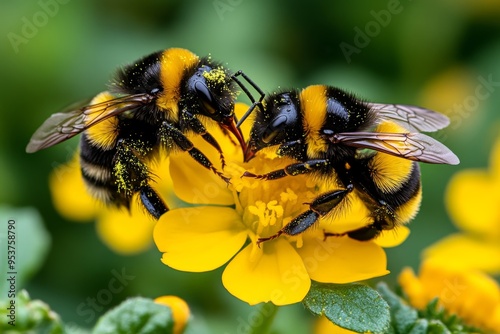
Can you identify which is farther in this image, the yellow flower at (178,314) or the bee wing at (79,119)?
→ the bee wing at (79,119)

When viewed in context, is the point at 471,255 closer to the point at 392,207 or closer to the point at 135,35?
the point at 392,207

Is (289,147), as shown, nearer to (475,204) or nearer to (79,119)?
(79,119)

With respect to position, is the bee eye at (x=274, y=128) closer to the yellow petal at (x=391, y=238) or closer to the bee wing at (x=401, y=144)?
the bee wing at (x=401, y=144)

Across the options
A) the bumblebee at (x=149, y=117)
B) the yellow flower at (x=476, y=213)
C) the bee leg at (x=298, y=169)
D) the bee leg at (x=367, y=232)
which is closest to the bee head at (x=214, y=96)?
the bumblebee at (x=149, y=117)

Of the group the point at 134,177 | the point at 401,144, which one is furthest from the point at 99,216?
the point at 401,144

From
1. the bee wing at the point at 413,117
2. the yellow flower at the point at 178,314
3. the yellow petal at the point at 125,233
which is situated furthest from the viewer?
the yellow petal at the point at 125,233

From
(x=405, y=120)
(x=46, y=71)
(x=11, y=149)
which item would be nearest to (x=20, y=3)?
(x=46, y=71)
